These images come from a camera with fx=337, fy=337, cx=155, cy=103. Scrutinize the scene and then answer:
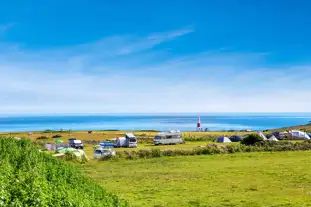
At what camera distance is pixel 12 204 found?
19.1ft

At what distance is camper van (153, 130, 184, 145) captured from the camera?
62.9 metres

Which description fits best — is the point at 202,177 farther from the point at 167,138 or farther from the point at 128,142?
the point at 167,138

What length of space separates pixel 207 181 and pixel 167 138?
38.6m

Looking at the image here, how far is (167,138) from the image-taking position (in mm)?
63438

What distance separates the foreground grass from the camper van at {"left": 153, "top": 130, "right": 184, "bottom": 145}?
951 inches

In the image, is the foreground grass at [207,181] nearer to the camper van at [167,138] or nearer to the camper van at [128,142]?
the camper van at [128,142]

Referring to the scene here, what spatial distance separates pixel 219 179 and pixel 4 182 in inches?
815

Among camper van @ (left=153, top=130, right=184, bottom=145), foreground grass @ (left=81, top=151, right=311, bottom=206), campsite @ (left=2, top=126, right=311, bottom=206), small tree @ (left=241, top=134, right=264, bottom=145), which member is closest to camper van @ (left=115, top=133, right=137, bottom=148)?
camper van @ (left=153, top=130, right=184, bottom=145)

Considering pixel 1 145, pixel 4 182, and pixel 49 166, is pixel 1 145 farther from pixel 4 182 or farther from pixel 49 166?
pixel 4 182

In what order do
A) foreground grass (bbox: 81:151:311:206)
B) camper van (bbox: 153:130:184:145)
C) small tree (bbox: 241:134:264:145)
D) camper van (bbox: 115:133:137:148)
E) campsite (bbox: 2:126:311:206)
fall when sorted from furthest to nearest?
camper van (bbox: 153:130:184:145)
camper van (bbox: 115:133:137:148)
small tree (bbox: 241:134:264:145)
campsite (bbox: 2:126:311:206)
foreground grass (bbox: 81:151:311:206)

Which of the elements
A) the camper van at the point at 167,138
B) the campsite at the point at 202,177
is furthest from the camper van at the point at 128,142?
the campsite at the point at 202,177

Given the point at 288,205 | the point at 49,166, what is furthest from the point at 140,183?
the point at 49,166

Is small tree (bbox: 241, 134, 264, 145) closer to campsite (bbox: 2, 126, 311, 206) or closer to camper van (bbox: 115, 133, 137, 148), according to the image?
campsite (bbox: 2, 126, 311, 206)

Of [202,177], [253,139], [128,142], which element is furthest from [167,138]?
[202,177]
